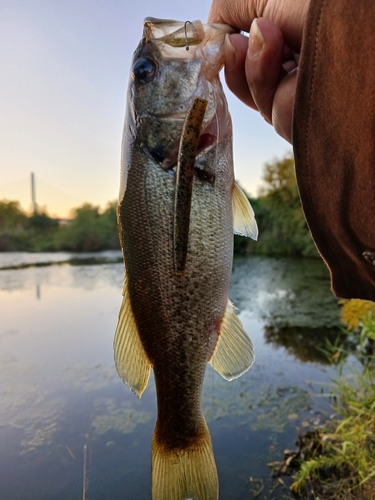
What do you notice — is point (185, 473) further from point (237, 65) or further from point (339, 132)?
point (237, 65)

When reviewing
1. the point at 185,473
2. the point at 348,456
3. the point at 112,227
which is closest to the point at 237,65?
the point at 185,473

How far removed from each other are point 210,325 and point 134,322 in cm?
35

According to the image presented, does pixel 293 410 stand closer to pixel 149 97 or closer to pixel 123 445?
pixel 123 445

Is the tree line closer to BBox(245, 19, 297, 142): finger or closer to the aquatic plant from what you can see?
the aquatic plant

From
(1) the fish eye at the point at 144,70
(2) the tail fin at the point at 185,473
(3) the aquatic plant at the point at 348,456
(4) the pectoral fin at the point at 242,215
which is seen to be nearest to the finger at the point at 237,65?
(1) the fish eye at the point at 144,70

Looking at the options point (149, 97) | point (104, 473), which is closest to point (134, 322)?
point (149, 97)

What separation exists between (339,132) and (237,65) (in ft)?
2.41

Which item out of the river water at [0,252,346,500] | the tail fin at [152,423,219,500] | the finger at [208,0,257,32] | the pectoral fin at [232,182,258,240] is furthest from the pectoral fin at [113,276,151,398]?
the river water at [0,252,346,500]

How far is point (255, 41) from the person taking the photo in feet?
5.30

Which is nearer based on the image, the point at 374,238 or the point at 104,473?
the point at 374,238

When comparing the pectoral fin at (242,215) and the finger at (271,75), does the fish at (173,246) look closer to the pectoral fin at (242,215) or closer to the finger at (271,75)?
the pectoral fin at (242,215)

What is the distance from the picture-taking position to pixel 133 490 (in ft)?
17.6

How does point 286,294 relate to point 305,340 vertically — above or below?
above

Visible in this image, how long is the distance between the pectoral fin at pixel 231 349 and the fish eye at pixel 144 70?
3.73 ft
